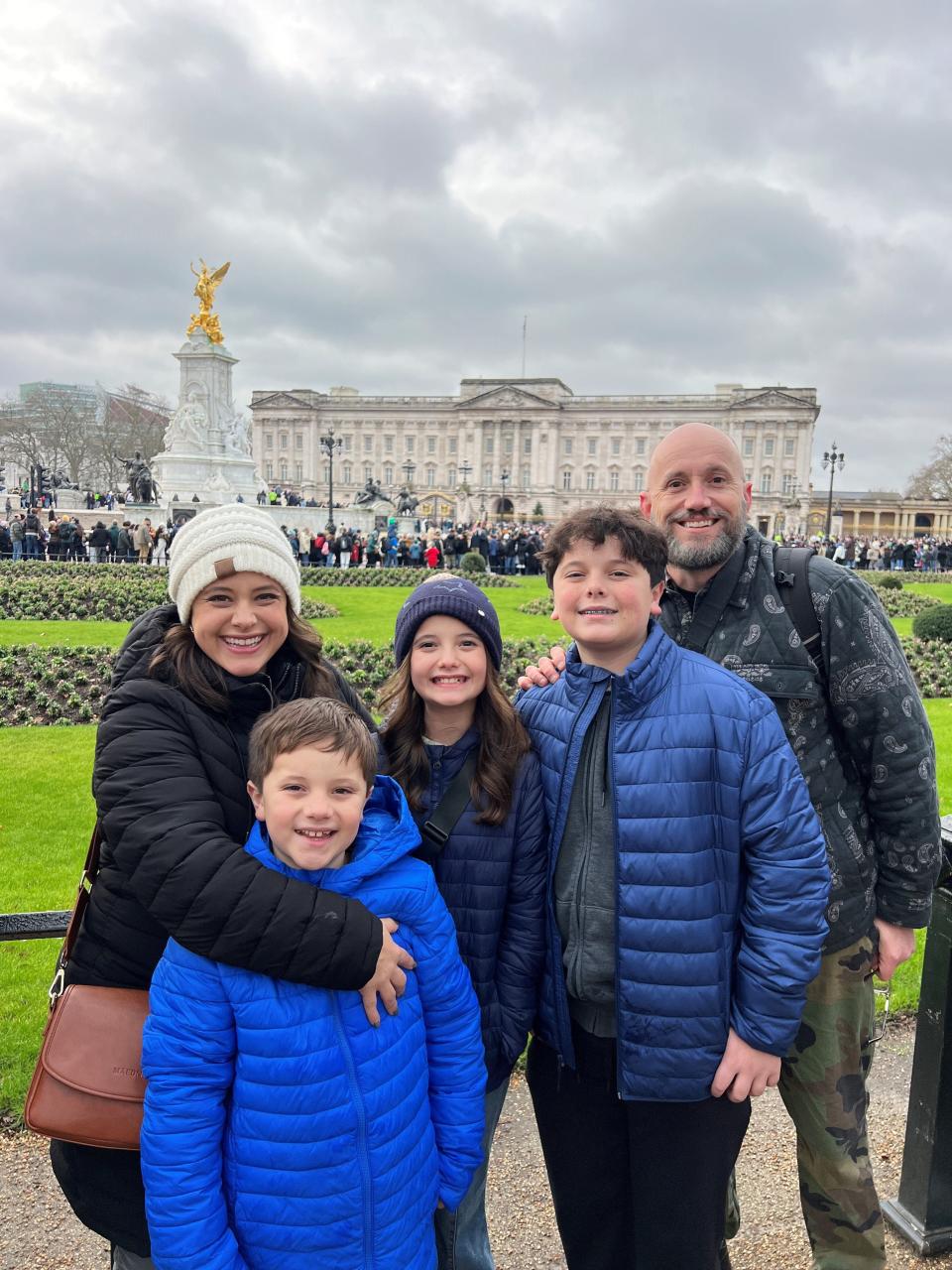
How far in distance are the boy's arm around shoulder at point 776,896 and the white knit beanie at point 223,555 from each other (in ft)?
3.88

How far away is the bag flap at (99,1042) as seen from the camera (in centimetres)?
187

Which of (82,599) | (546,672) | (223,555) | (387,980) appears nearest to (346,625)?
(82,599)

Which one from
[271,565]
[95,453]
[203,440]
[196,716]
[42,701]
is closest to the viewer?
[196,716]

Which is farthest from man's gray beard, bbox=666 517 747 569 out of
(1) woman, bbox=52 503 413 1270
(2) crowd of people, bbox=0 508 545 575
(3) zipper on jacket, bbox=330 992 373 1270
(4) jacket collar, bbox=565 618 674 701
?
(2) crowd of people, bbox=0 508 545 575

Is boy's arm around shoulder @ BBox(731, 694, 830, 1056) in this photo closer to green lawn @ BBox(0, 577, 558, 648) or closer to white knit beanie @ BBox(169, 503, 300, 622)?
white knit beanie @ BBox(169, 503, 300, 622)

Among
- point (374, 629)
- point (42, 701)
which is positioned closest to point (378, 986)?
point (42, 701)

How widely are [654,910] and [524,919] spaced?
34cm

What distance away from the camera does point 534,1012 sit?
225cm

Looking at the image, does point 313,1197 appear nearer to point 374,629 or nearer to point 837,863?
point 837,863

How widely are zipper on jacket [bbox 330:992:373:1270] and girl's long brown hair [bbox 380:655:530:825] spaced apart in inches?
21.5

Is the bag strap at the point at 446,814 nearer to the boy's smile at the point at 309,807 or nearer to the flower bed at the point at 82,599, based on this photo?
the boy's smile at the point at 309,807

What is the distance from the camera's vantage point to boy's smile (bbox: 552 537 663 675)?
2.15 m

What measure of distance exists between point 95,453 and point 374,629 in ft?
212

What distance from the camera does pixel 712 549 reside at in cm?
247
